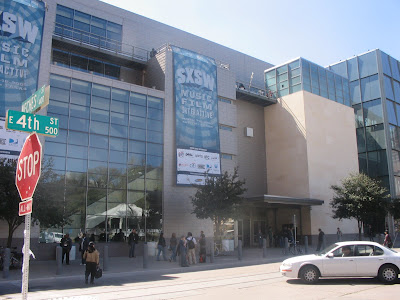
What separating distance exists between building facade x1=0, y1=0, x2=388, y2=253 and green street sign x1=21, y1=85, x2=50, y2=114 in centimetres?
1261

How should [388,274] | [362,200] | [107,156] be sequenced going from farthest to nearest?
[362,200] < [107,156] < [388,274]

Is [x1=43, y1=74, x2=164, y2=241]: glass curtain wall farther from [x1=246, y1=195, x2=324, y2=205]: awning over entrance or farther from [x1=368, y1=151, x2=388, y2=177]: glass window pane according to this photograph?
[x1=368, y1=151, x2=388, y2=177]: glass window pane

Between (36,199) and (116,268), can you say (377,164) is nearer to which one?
(116,268)

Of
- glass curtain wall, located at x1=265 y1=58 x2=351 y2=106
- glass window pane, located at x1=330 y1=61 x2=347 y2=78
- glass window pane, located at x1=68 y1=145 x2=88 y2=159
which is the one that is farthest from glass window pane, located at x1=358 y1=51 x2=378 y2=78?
glass window pane, located at x1=68 y1=145 x2=88 y2=159

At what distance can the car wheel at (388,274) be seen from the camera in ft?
38.3

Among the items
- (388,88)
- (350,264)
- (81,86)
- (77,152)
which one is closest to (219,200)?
(77,152)

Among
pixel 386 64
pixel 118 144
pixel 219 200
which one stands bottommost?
pixel 219 200

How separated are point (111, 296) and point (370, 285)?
7.60 metres

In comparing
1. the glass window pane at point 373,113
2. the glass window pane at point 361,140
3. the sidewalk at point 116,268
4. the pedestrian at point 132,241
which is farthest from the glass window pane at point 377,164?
the pedestrian at point 132,241

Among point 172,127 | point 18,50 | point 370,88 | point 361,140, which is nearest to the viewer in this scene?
point 18,50

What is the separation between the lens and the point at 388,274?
462 inches

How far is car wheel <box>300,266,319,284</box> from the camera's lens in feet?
39.6

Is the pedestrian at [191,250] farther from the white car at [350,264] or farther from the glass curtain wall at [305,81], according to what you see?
the glass curtain wall at [305,81]

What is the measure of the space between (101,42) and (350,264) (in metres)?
24.9
